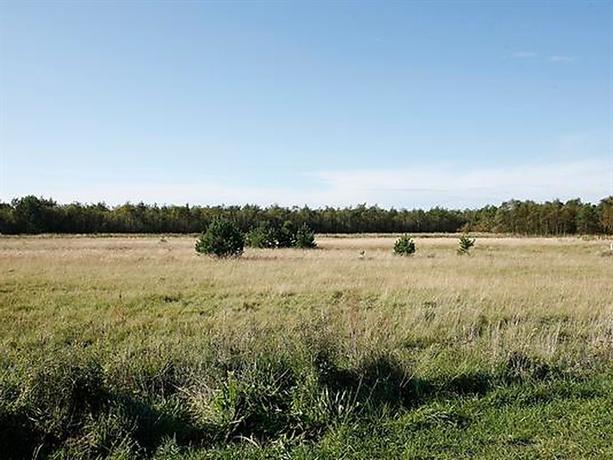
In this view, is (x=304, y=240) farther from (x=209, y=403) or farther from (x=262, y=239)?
(x=209, y=403)

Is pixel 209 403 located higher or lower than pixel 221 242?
lower

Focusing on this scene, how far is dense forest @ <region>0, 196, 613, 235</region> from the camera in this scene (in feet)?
305

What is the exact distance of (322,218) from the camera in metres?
118

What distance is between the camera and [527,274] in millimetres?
23500

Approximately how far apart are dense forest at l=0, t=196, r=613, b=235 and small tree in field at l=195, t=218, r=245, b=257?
4545 centimetres

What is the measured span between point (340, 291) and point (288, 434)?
40.0 feet

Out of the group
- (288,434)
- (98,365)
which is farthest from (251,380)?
(98,365)

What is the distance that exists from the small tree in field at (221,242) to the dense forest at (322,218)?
149ft

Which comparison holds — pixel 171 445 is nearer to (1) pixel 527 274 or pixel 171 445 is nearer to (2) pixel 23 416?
(2) pixel 23 416

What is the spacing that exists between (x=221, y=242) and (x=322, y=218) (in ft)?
284

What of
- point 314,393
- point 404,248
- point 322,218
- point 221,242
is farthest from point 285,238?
point 322,218

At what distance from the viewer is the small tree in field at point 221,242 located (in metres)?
32.1

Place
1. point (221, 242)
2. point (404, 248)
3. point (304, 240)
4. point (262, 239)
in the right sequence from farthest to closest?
point (304, 240) < point (262, 239) < point (404, 248) < point (221, 242)

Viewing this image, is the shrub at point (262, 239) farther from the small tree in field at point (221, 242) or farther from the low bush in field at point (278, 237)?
the small tree in field at point (221, 242)
